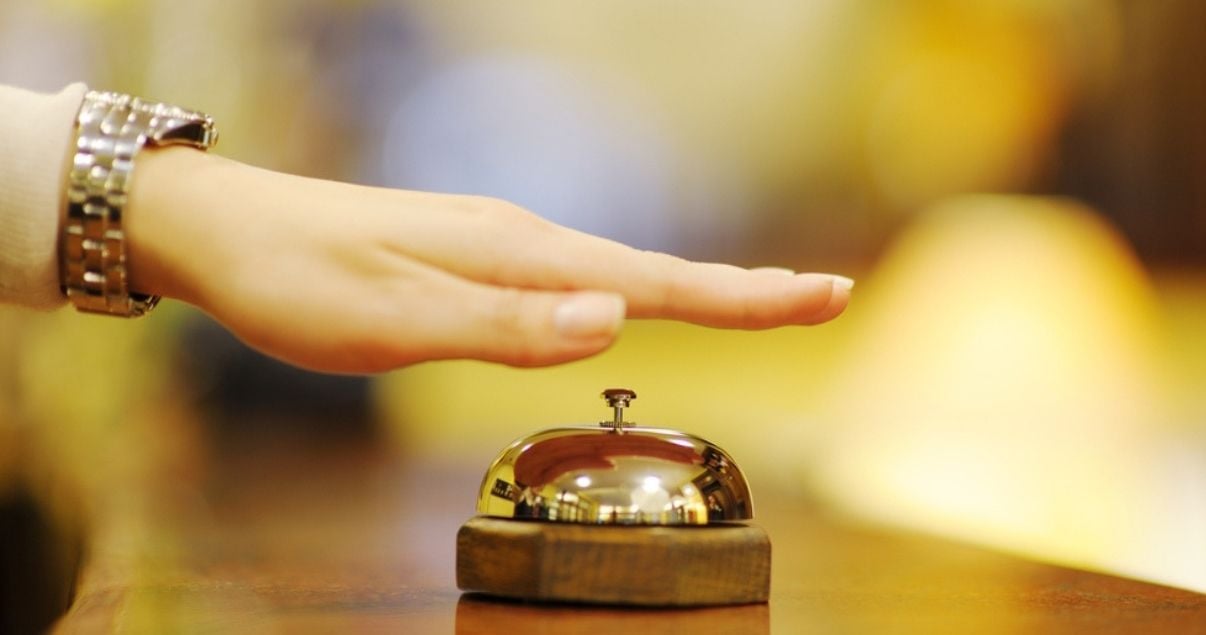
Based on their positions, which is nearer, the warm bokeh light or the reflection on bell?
the reflection on bell

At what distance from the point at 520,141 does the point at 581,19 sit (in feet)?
1.18

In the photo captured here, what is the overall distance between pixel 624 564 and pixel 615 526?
0.07 feet

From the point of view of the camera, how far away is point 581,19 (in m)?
3.52

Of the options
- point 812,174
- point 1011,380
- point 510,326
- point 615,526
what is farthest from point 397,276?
point 812,174

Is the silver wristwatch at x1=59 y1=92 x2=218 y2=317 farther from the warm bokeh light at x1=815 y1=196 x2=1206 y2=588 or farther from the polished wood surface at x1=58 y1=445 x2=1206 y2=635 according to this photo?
the warm bokeh light at x1=815 y1=196 x2=1206 y2=588

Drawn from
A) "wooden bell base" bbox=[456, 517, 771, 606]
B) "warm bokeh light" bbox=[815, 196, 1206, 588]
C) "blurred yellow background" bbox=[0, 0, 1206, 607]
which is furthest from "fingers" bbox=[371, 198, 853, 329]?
"blurred yellow background" bbox=[0, 0, 1206, 607]

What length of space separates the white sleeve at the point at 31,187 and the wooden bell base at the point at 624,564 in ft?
0.89

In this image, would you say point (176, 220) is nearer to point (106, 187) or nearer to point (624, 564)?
point (106, 187)

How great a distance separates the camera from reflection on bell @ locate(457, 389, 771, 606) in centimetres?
66

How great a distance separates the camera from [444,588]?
0.75m

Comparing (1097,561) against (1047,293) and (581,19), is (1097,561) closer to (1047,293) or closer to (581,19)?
(1047,293)

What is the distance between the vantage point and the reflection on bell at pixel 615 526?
664 mm

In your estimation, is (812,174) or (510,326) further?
(812,174)

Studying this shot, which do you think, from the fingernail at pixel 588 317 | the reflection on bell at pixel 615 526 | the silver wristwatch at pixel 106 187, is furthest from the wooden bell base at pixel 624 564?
the silver wristwatch at pixel 106 187
